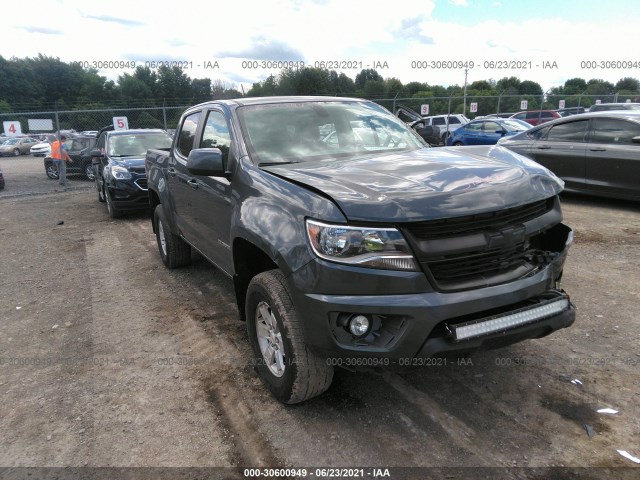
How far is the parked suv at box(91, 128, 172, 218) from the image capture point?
933 centimetres

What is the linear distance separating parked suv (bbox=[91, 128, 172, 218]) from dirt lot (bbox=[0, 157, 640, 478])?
4.43 m

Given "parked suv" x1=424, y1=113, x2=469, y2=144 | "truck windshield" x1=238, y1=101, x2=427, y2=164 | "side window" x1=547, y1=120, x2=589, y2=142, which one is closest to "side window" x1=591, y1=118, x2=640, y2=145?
"side window" x1=547, y1=120, x2=589, y2=142

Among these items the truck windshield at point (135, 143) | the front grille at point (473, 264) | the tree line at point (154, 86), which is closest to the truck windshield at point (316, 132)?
the front grille at point (473, 264)

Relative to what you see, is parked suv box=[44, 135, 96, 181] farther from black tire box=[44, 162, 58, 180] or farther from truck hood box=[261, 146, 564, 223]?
truck hood box=[261, 146, 564, 223]

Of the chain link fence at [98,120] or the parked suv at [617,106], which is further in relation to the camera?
the chain link fence at [98,120]

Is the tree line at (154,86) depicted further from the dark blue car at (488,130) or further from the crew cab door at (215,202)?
the crew cab door at (215,202)

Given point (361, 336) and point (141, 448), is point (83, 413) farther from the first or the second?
point (361, 336)

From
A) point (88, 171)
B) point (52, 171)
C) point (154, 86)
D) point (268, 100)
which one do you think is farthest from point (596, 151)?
point (154, 86)

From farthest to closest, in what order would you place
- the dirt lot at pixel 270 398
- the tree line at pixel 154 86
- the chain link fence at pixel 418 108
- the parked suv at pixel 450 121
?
1. the tree line at pixel 154 86
2. the parked suv at pixel 450 121
3. the chain link fence at pixel 418 108
4. the dirt lot at pixel 270 398

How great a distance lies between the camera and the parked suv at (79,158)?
1655cm

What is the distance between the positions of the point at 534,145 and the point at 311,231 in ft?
26.0

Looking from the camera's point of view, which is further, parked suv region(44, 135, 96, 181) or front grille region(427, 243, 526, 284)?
parked suv region(44, 135, 96, 181)

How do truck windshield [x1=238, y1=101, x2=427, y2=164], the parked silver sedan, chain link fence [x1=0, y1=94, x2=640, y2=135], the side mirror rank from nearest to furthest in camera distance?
the side mirror → truck windshield [x1=238, y1=101, x2=427, y2=164] → the parked silver sedan → chain link fence [x1=0, y1=94, x2=640, y2=135]

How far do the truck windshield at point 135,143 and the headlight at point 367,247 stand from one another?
8.56 m
